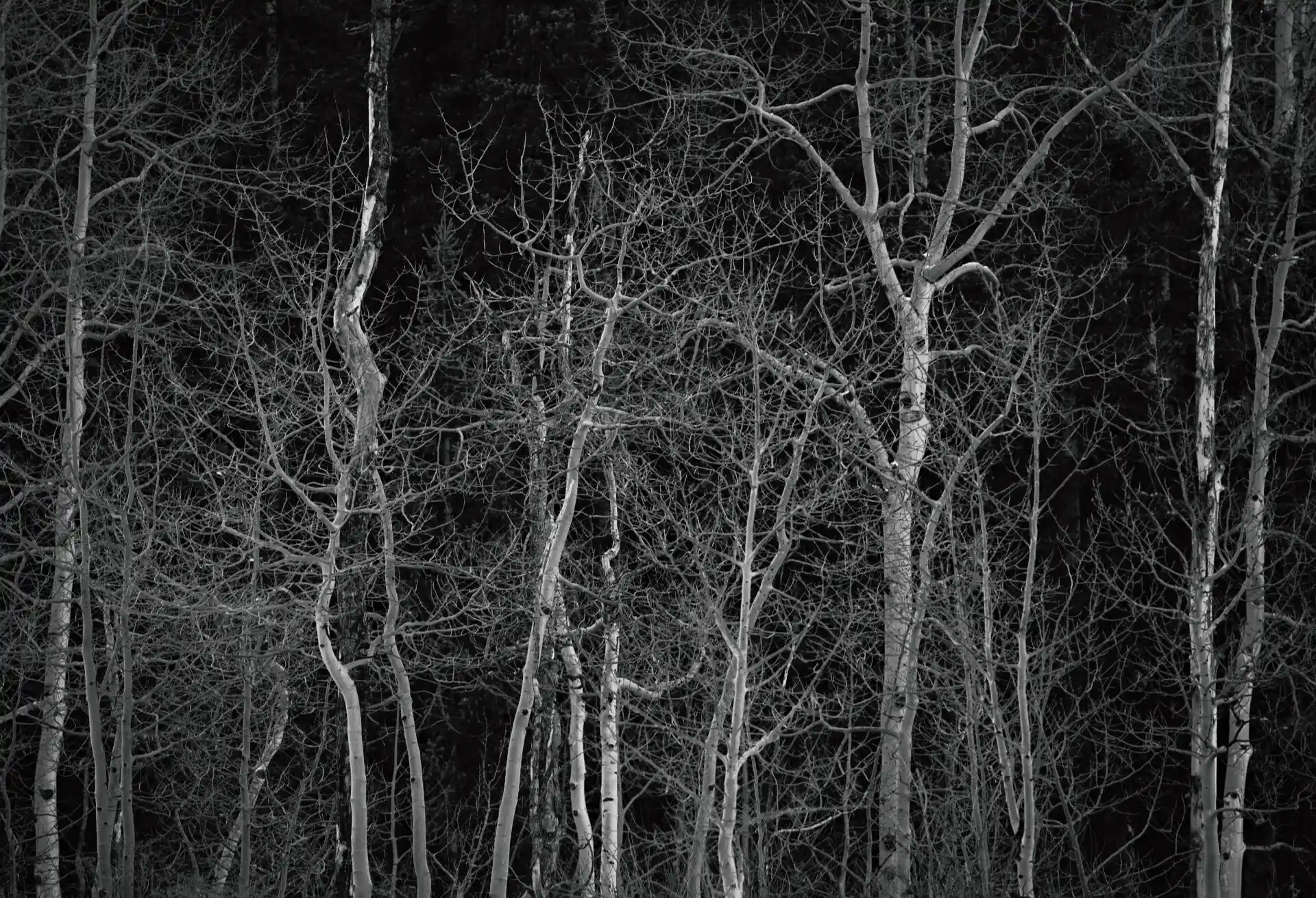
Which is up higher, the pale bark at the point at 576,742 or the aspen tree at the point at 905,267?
the aspen tree at the point at 905,267

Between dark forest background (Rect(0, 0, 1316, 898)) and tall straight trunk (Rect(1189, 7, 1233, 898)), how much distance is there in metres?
0.06

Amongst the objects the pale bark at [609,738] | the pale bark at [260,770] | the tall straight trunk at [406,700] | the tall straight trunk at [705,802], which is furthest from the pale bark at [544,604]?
the pale bark at [260,770]

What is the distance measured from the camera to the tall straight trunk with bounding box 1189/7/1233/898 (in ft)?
43.7

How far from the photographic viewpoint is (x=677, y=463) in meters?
17.3

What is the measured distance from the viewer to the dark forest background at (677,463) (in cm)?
1398

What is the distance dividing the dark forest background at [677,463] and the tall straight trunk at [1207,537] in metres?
0.06

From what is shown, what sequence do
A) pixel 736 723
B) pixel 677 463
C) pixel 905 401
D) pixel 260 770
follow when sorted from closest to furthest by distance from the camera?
pixel 736 723 → pixel 905 401 → pixel 677 463 → pixel 260 770

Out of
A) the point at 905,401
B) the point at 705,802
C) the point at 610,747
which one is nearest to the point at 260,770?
the point at 610,747

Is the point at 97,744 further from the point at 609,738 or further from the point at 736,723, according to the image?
the point at 736,723

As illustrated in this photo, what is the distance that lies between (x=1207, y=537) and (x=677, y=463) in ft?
19.3

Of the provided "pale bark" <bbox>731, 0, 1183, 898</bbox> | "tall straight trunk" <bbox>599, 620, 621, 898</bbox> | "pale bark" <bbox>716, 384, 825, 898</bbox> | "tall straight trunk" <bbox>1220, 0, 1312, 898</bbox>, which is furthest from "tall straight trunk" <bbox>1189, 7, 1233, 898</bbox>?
"tall straight trunk" <bbox>599, 620, 621, 898</bbox>

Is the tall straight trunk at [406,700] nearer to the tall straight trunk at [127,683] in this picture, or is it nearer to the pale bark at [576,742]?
the pale bark at [576,742]

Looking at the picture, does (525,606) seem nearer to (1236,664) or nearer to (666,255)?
(666,255)

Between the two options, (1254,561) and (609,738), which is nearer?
(1254,561)
